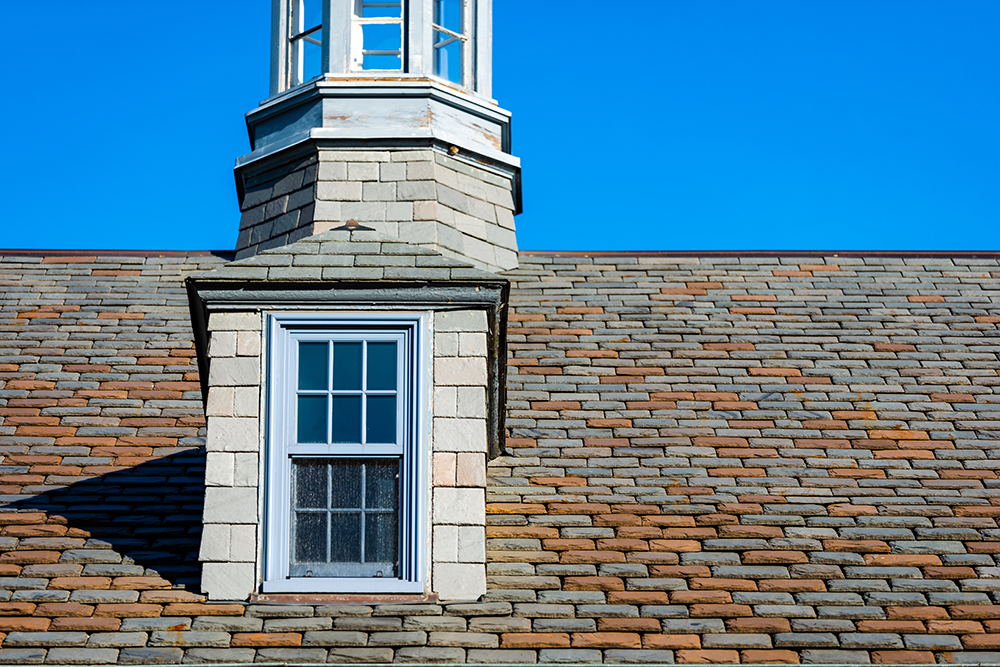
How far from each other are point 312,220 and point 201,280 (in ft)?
13.3

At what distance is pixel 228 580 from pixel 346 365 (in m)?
1.36

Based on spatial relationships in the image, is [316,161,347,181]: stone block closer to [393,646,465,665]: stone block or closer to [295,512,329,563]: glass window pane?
[295,512,329,563]: glass window pane

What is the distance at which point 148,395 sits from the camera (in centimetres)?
970

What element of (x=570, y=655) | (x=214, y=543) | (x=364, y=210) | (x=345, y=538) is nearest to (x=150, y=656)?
(x=214, y=543)

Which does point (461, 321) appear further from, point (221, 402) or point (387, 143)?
point (387, 143)

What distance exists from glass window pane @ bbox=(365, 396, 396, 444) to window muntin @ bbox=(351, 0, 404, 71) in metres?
5.75

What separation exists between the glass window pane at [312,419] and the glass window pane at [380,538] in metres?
0.53

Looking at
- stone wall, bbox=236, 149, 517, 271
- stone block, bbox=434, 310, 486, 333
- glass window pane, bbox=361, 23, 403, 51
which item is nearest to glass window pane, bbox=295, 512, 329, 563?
stone block, bbox=434, 310, 486, 333

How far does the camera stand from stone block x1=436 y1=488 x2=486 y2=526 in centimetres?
742

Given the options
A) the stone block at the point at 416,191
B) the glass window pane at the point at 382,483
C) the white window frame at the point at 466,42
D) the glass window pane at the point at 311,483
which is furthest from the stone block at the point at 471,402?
the white window frame at the point at 466,42

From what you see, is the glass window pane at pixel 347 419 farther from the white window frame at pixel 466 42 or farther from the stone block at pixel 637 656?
the white window frame at pixel 466 42

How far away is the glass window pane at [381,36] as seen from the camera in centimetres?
1269

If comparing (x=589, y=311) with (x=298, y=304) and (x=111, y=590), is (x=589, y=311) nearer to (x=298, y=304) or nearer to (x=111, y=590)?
(x=298, y=304)

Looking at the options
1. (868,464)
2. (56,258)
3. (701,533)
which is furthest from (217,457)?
(56,258)
